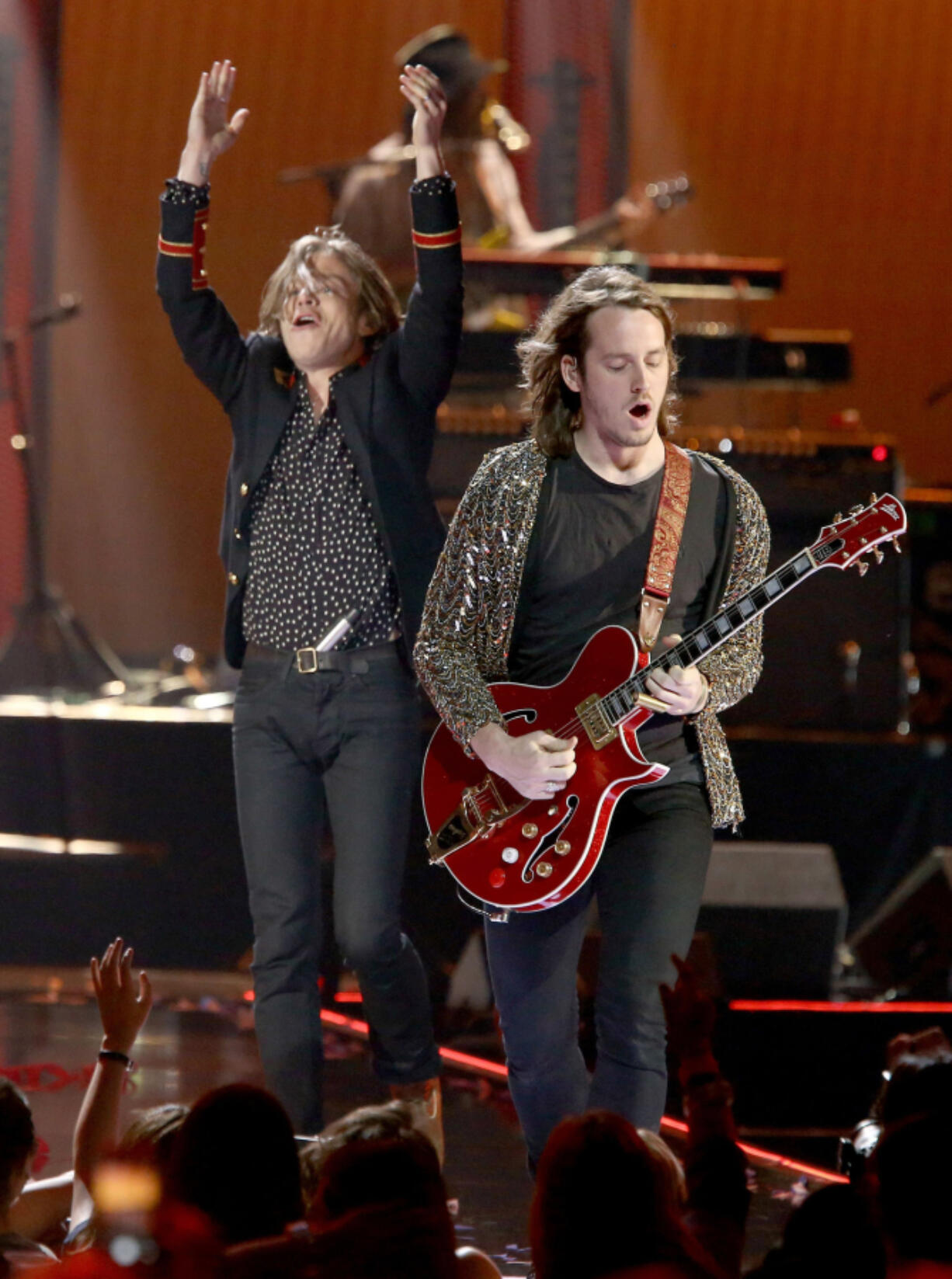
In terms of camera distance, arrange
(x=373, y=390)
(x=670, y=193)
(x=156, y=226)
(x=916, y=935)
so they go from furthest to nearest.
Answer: (x=156, y=226), (x=670, y=193), (x=916, y=935), (x=373, y=390)

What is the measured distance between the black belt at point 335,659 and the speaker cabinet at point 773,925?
1896 millimetres

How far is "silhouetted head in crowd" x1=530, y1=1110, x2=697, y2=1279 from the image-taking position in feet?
6.21

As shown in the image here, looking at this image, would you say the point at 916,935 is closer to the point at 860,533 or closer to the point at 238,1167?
the point at 860,533

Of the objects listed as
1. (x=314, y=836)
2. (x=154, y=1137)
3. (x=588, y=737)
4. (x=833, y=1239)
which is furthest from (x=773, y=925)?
→ (x=833, y=1239)

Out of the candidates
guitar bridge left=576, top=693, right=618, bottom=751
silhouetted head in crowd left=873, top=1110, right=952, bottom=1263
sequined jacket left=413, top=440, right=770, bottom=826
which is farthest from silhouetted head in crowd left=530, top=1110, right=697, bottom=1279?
sequined jacket left=413, top=440, right=770, bottom=826

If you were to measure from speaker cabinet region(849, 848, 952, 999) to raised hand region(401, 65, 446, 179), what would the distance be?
10.3ft

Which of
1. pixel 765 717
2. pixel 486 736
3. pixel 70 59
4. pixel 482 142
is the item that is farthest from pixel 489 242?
pixel 486 736

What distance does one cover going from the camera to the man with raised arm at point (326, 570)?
377cm

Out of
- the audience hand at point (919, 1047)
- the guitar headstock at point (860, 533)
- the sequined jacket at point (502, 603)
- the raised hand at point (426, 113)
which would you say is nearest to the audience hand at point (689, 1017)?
the audience hand at point (919, 1047)

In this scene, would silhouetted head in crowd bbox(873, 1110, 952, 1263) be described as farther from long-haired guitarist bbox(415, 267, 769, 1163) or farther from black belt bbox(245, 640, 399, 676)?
black belt bbox(245, 640, 399, 676)

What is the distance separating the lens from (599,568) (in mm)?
3381

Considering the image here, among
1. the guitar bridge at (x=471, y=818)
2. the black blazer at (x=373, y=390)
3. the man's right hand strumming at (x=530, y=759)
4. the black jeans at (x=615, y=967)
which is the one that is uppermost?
the black blazer at (x=373, y=390)

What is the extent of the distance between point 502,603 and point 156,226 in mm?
7704

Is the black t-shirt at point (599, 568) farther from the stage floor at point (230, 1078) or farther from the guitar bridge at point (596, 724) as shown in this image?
the stage floor at point (230, 1078)
